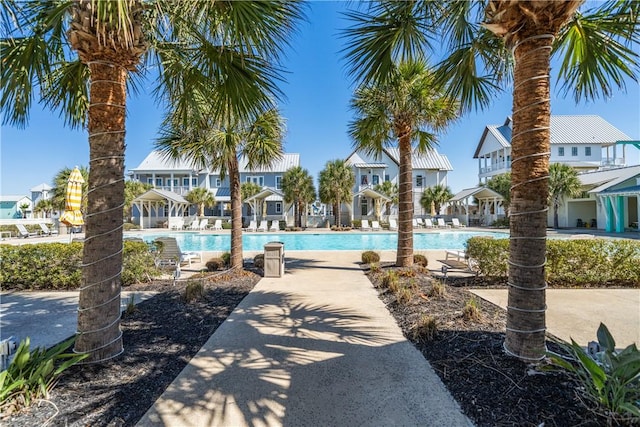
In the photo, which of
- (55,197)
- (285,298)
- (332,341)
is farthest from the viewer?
(55,197)

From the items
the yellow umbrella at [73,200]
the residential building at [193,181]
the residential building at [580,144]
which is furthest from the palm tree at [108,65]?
the residential building at [580,144]

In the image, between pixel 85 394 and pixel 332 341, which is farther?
pixel 332 341

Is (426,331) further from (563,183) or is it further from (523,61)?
(563,183)

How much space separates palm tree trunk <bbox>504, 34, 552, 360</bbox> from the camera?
328 centimetres

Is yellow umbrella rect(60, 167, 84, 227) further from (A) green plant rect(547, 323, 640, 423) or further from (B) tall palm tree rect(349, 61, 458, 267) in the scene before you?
(A) green plant rect(547, 323, 640, 423)

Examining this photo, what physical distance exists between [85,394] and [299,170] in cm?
2763

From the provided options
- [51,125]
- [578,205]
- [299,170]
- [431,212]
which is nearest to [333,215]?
[299,170]

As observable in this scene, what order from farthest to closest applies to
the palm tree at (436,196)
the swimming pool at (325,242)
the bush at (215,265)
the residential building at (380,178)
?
the palm tree at (436,196) < the residential building at (380,178) < the swimming pool at (325,242) < the bush at (215,265)

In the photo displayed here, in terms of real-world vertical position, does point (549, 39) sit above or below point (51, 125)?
above

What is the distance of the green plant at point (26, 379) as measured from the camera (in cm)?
265

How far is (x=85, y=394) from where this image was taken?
9.75 ft

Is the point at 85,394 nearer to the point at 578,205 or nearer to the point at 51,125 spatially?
the point at 51,125

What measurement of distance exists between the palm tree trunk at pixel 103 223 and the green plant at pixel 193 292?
8.14 feet

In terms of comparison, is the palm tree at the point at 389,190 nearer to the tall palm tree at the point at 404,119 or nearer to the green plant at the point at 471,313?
the tall palm tree at the point at 404,119
